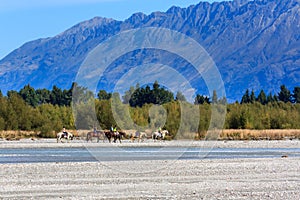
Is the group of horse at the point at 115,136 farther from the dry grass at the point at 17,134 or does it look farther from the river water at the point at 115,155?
the river water at the point at 115,155

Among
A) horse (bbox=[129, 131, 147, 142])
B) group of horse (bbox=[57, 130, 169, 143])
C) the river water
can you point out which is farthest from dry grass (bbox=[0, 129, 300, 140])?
the river water

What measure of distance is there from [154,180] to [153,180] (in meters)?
0.03

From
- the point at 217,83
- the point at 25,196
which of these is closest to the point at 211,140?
the point at 217,83

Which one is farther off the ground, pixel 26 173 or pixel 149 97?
pixel 149 97

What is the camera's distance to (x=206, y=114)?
68.1 m

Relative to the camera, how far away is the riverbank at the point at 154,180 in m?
21.0

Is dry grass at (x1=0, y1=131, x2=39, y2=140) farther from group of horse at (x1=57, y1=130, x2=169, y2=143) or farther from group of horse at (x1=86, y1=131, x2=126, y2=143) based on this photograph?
group of horse at (x1=86, y1=131, x2=126, y2=143)

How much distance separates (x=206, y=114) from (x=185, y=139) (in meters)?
4.94

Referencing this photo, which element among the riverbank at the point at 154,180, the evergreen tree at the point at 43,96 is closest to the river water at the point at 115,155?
the riverbank at the point at 154,180

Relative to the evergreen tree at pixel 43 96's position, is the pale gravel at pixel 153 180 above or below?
below

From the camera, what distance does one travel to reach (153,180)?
25250 millimetres

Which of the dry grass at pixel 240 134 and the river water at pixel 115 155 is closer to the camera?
the river water at pixel 115 155

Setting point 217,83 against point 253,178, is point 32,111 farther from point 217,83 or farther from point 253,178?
point 253,178

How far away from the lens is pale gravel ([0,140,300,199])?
2095cm
